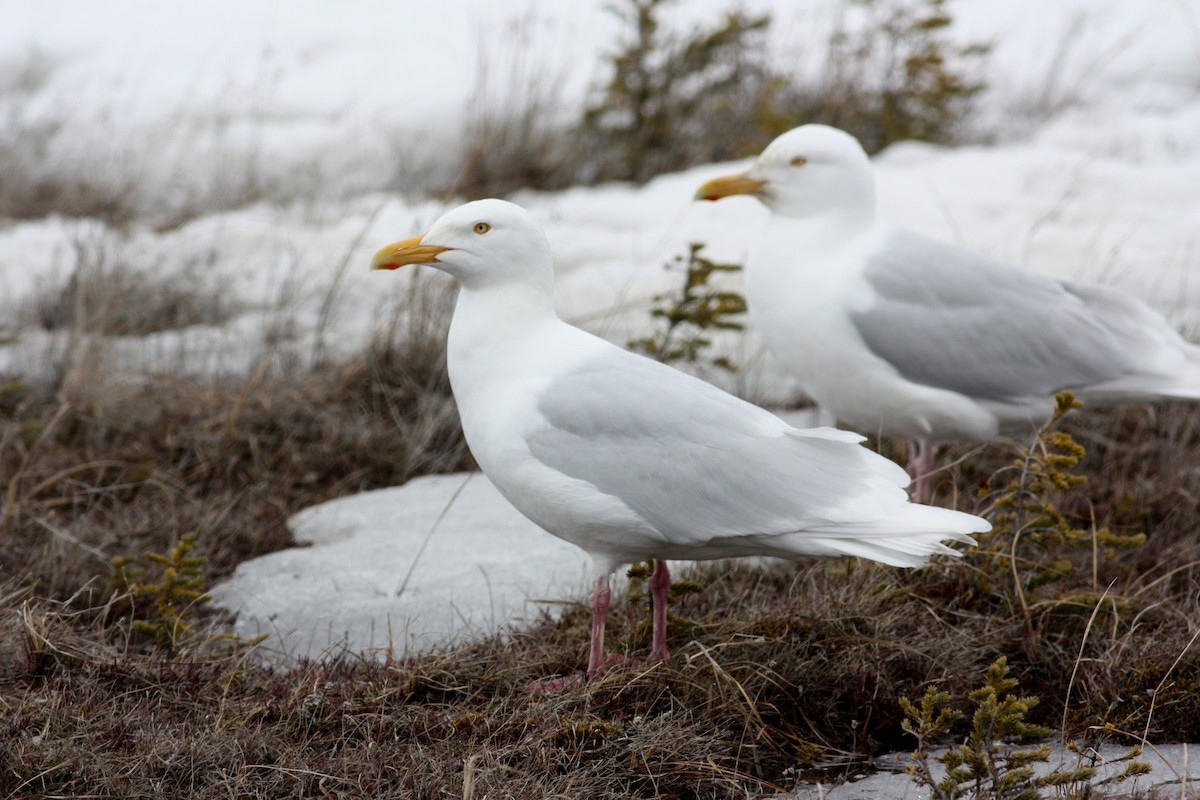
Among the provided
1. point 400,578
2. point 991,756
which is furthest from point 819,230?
point 991,756

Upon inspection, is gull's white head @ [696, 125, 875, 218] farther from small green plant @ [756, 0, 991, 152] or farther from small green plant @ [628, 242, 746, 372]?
small green plant @ [756, 0, 991, 152]

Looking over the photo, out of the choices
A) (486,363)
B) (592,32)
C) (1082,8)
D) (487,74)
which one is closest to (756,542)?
(486,363)

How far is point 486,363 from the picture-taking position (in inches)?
146

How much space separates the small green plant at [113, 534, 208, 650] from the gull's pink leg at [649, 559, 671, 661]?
1.38 m

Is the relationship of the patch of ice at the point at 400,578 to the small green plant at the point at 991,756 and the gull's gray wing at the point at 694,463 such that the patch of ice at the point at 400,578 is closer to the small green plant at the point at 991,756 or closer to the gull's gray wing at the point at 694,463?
the gull's gray wing at the point at 694,463

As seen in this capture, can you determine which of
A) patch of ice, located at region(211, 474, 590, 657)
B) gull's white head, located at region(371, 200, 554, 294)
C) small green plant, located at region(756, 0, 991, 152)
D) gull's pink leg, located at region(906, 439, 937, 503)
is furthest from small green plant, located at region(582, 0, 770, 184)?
gull's white head, located at region(371, 200, 554, 294)

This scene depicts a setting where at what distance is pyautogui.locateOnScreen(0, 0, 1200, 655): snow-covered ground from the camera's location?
4781mm

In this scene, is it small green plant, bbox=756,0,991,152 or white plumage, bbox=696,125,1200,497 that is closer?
white plumage, bbox=696,125,1200,497

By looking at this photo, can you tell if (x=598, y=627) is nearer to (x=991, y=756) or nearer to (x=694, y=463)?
(x=694, y=463)

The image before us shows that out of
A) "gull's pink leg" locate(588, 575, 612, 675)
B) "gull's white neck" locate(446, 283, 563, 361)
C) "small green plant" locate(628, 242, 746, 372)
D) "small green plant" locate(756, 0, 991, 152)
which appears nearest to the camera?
"gull's pink leg" locate(588, 575, 612, 675)

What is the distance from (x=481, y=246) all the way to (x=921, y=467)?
225 cm

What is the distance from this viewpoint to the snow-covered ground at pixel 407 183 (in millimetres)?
4781

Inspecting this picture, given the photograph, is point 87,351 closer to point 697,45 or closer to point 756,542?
point 756,542

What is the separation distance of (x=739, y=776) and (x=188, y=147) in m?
7.53
